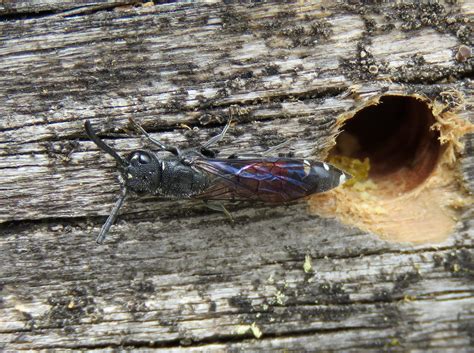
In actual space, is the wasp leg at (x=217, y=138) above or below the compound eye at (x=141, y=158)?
above

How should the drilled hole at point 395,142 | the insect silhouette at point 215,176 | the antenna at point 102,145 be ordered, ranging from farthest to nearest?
1. the drilled hole at point 395,142
2. the insect silhouette at point 215,176
3. the antenna at point 102,145

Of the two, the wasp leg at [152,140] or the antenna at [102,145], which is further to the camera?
the wasp leg at [152,140]

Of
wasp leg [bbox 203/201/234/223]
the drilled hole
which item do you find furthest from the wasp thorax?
the drilled hole

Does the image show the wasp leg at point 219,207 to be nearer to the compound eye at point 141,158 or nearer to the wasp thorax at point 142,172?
A: the wasp thorax at point 142,172

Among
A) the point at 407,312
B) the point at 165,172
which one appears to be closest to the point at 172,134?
the point at 165,172

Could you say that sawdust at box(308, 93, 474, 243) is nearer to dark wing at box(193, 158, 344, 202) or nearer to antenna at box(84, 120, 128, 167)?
dark wing at box(193, 158, 344, 202)

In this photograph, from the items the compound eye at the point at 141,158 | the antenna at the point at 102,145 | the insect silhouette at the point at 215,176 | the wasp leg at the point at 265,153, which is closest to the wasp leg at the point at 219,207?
the insect silhouette at the point at 215,176

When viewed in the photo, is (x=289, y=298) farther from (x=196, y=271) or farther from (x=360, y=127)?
(x=360, y=127)

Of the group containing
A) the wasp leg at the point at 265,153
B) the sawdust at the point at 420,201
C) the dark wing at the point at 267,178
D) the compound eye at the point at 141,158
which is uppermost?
the compound eye at the point at 141,158
